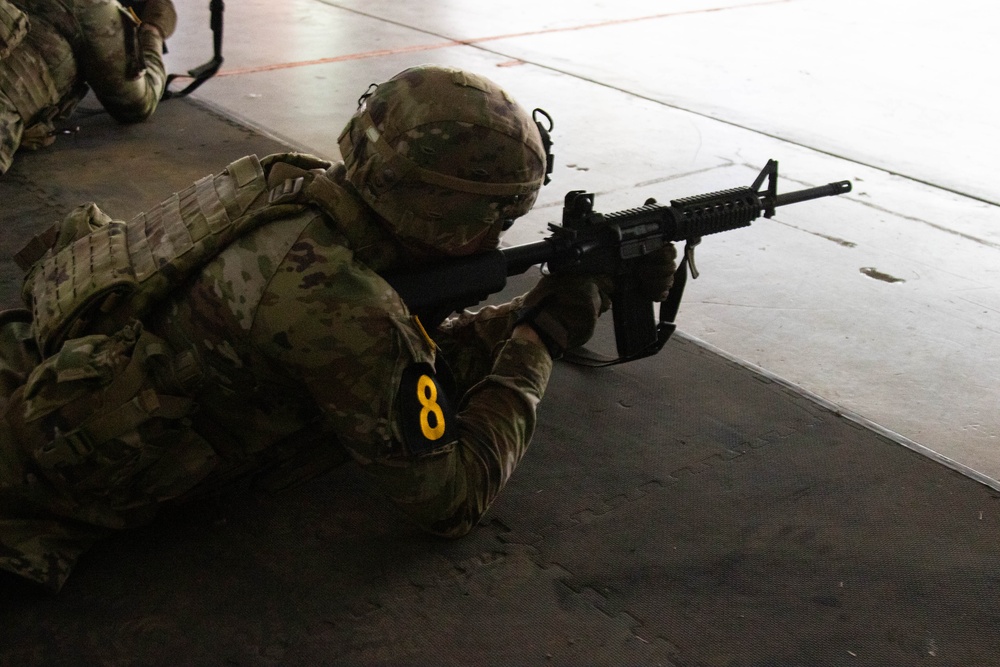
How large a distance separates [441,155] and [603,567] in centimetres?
102

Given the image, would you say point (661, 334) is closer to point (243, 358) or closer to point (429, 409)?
point (429, 409)

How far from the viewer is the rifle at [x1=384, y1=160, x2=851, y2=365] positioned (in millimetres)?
2258

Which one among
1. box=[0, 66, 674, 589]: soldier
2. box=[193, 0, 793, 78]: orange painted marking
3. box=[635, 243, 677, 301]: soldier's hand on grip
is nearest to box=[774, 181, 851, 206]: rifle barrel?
box=[635, 243, 677, 301]: soldier's hand on grip

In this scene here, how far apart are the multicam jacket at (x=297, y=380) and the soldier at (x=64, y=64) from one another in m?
2.86

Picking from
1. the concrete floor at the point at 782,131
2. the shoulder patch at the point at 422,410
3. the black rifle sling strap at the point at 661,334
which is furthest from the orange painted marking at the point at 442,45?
the shoulder patch at the point at 422,410

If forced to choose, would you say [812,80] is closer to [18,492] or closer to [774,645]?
[774,645]

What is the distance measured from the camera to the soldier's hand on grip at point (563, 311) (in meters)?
2.62

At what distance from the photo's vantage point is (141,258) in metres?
2.15

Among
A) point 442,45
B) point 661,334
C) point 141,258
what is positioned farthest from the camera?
point 442,45

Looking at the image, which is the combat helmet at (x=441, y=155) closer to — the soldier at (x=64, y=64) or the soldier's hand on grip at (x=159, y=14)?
the soldier at (x=64, y=64)

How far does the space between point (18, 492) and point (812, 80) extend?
6026 mm

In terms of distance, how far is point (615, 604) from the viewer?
2223mm

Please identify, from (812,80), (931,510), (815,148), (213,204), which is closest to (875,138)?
(815,148)

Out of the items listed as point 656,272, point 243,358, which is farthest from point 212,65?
point 243,358
